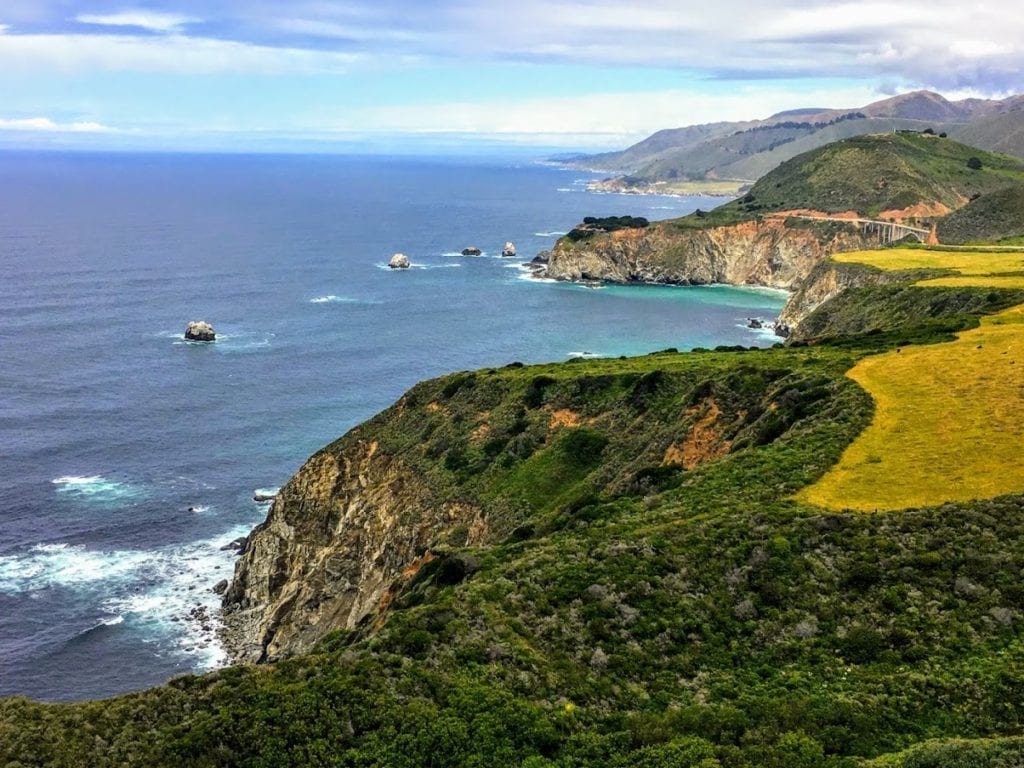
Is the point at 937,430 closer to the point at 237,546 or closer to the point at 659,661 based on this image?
the point at 659,661

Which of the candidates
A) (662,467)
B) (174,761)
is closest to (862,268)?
(662,467)

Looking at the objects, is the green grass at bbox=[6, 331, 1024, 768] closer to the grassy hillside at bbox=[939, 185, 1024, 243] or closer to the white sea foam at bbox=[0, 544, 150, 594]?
the white sea foam at bbox=[0, 544, 150, 594]

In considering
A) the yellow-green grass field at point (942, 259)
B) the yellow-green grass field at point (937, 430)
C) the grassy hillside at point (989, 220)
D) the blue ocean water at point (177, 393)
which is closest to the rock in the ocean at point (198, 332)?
the blue ocean water at point (177, 393)

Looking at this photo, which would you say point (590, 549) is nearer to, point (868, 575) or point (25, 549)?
point (868, 575)

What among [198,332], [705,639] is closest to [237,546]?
[705,639]

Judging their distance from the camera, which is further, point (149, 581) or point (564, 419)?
point (149, 581)

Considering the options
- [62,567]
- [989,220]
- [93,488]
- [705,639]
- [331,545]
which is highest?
[989,220]

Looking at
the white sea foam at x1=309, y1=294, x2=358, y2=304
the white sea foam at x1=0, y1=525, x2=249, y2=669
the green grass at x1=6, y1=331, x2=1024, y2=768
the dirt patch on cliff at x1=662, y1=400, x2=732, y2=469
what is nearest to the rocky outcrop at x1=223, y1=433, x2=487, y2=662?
the white sea foam at x1=0, y1=525, x2=249, y2=669
